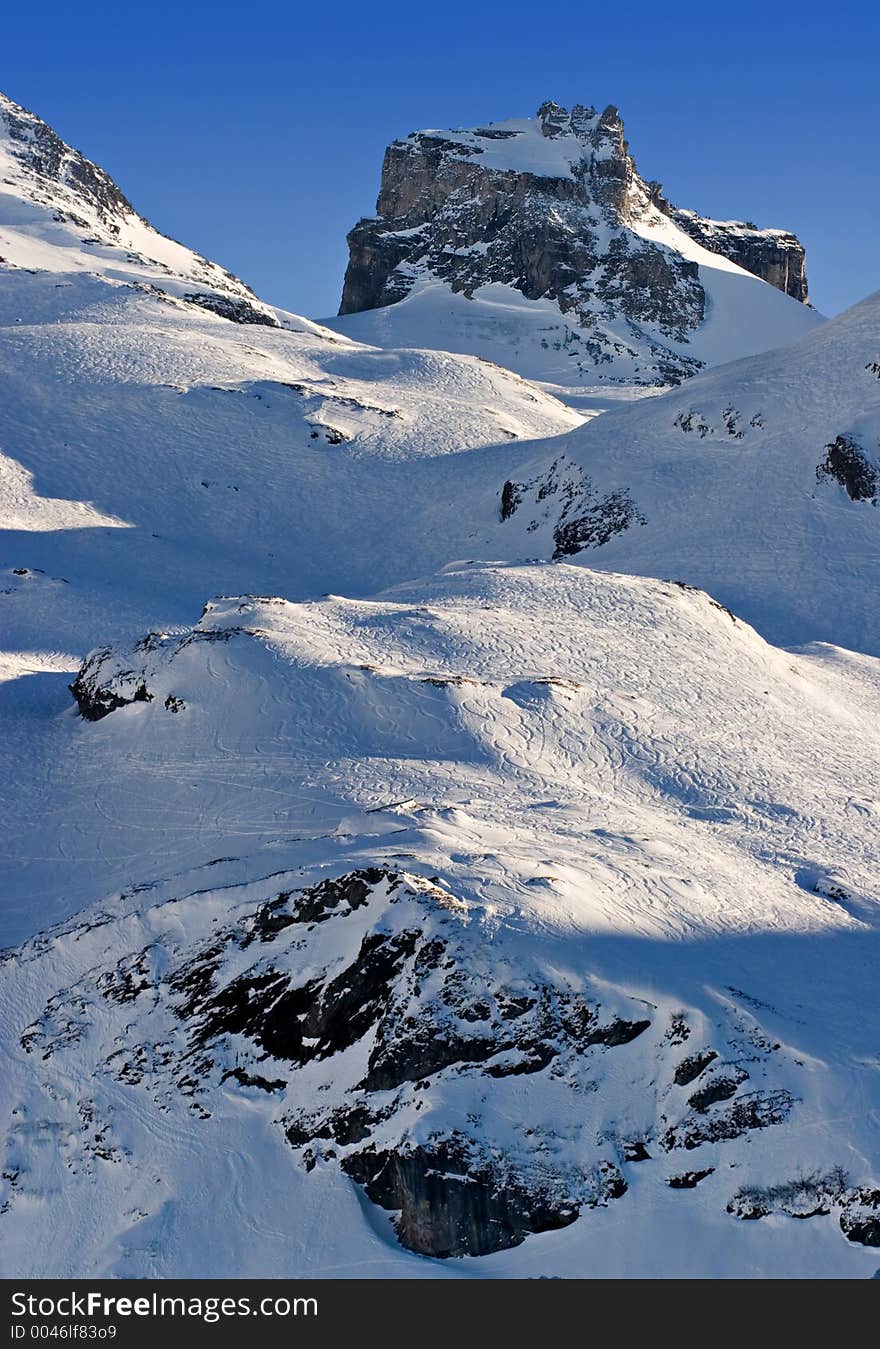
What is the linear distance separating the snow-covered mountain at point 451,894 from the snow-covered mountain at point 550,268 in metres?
58.2

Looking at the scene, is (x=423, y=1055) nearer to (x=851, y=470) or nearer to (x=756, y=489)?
(x=756, y=489)

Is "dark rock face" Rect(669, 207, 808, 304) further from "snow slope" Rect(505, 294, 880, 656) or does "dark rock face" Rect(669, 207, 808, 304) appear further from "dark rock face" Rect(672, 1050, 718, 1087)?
"dark rock face" Rect(672, 1050, 718, 1087)

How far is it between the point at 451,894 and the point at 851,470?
113 feet

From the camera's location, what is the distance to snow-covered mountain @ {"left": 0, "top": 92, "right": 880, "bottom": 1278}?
16.4m

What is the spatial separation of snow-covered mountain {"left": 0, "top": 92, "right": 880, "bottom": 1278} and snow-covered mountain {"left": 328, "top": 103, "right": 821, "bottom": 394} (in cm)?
5824

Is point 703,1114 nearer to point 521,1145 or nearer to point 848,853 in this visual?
point 521,1145

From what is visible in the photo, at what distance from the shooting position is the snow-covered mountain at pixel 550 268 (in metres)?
114

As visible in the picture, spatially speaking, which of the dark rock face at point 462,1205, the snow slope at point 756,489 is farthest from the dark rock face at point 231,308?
the dark rock face at point 462,1205

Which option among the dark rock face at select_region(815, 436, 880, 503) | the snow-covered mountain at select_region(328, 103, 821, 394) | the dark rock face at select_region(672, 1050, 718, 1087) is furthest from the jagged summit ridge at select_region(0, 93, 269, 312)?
the dark rock face at select_region(672, 1050, 718, 1087)

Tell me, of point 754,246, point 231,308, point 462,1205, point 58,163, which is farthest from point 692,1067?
point 754,246

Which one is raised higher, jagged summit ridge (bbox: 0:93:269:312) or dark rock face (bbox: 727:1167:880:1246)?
jagged summit ridge (bbox: 0:93:269:312)

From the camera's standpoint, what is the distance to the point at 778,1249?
50.8 ft

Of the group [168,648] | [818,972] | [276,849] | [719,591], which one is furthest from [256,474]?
[818,972]

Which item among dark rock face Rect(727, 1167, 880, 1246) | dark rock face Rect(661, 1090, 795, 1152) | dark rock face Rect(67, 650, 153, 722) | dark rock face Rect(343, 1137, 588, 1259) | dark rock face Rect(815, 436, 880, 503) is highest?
dark rock face Rect(815, 436, 880, 503)
